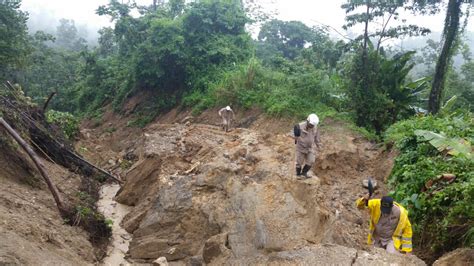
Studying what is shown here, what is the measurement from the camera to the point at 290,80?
15.7 metres

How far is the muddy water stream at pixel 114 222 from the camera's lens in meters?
7.54

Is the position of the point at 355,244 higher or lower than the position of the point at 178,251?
higher

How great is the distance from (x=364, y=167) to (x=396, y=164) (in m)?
1.79

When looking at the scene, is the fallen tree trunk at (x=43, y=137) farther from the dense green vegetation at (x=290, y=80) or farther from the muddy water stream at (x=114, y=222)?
the dense green vegetation at (x=290, y=80)

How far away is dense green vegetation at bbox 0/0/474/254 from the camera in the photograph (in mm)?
7207

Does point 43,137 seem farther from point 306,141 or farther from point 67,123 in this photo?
point 306,141

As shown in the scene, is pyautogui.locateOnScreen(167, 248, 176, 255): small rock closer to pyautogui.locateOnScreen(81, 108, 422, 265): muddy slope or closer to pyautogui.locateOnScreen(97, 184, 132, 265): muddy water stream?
pyautogui.locateOnScreen(81, 108, 422, 265): muddy slope

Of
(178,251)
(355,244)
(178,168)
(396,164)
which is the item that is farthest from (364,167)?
(178,251)

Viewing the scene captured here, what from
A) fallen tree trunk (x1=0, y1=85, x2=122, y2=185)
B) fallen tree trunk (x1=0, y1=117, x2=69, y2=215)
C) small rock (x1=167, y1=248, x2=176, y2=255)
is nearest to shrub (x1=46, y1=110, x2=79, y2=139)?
fallen tree trunk (x1=0, y1=85, x2=122, y2=185)

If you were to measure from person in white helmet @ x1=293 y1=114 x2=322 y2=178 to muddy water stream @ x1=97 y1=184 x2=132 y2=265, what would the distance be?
3603 mm

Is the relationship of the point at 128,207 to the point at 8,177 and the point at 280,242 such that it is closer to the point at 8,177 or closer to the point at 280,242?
the point at 8,177

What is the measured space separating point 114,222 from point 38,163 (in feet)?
8.94

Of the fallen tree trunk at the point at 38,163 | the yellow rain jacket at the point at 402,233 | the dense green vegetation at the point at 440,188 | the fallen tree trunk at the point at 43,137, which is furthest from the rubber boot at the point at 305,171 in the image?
the fallen tree trunk at the point at 43,137

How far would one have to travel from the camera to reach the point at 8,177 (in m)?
8.06
